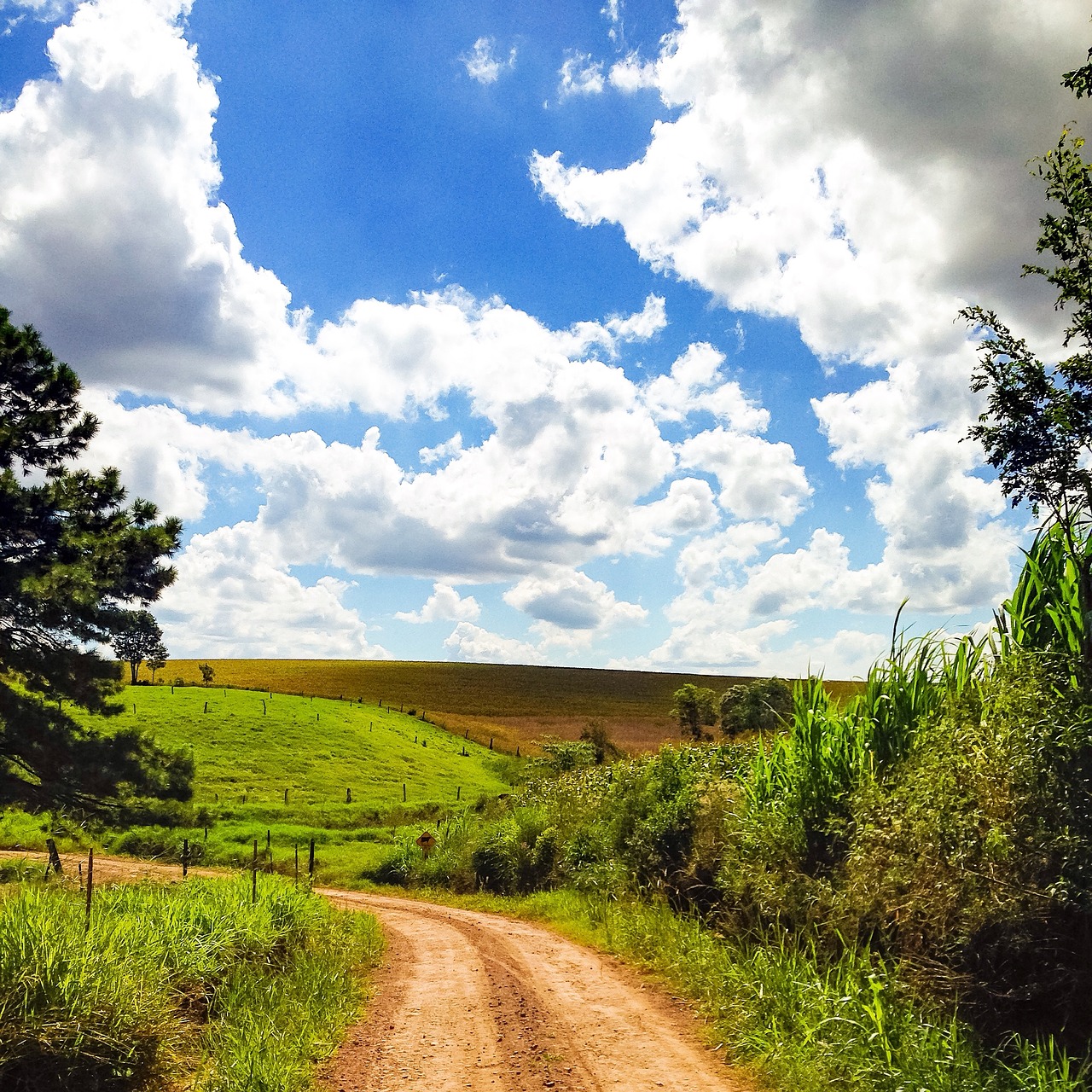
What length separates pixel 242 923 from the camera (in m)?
10.8

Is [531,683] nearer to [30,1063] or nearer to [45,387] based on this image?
[45,387]

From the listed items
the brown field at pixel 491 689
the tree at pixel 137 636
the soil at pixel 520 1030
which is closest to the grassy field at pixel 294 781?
the tree at pixel 137 636

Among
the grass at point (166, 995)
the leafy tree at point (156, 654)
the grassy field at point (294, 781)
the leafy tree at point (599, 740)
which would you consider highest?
the leafy tree at point (156, 654)

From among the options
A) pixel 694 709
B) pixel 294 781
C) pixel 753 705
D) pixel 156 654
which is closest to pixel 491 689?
pixel 694 709

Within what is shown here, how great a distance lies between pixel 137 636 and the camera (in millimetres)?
16906

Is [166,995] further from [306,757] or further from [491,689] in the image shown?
[491,689]

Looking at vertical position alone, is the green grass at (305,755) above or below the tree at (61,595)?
below

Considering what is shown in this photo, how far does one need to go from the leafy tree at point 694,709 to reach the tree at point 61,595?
41138 mm

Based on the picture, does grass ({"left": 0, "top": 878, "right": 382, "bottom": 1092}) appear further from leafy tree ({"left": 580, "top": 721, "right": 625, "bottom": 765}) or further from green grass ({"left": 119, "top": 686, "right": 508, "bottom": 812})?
green grass ({"left": 119, "top": 686, "right": 508, "bottom": 812})

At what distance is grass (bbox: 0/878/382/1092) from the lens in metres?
6.70

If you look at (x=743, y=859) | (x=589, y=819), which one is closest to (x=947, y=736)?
(x=743, y=859)

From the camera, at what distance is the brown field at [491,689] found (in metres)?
76.2

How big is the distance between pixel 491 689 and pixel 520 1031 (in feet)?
339

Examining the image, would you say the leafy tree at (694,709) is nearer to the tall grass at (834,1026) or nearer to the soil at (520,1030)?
the soil at (520,1030)
